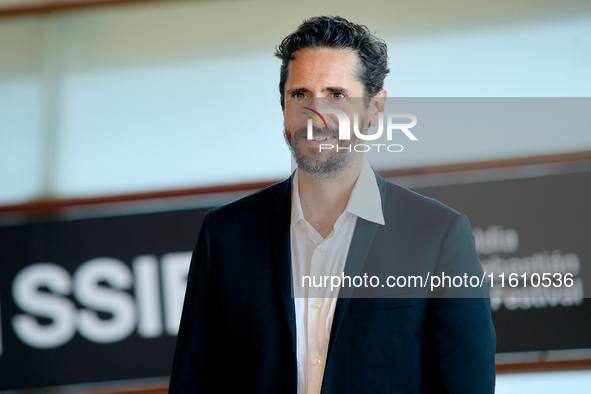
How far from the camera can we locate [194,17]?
2.66 meters

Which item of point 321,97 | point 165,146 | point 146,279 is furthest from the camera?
point 165,146

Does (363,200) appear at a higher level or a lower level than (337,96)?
lower

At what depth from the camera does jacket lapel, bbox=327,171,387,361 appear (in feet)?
3.39

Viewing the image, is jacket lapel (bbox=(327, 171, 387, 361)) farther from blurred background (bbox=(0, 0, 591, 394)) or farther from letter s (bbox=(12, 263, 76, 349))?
letter s (bbox=(12, 263, 76, 349))

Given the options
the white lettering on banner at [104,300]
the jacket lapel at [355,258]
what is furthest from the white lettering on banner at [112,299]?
the jacket lapel at [355,258]

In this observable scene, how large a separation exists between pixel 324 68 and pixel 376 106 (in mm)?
191

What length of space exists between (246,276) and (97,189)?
167 centimetres

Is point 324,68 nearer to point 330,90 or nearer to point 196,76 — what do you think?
point 330,90

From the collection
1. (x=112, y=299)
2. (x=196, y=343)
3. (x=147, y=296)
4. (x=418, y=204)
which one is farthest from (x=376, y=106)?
(x=112, y=299)

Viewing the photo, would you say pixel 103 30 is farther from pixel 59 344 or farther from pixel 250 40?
pixel 59 344

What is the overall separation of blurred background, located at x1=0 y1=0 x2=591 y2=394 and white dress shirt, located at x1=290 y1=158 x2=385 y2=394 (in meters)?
1.21

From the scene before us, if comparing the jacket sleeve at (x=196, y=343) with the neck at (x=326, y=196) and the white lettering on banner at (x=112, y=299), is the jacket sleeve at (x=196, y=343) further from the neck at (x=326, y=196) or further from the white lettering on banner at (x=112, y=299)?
the white lettering on banner at (x=112, y=299)

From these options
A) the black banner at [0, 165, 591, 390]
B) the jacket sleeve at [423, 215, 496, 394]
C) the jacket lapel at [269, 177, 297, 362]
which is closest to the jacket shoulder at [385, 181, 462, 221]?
the jacket sleeve at [423, 215, 496, 394]

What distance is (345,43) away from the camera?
45.4 inches
